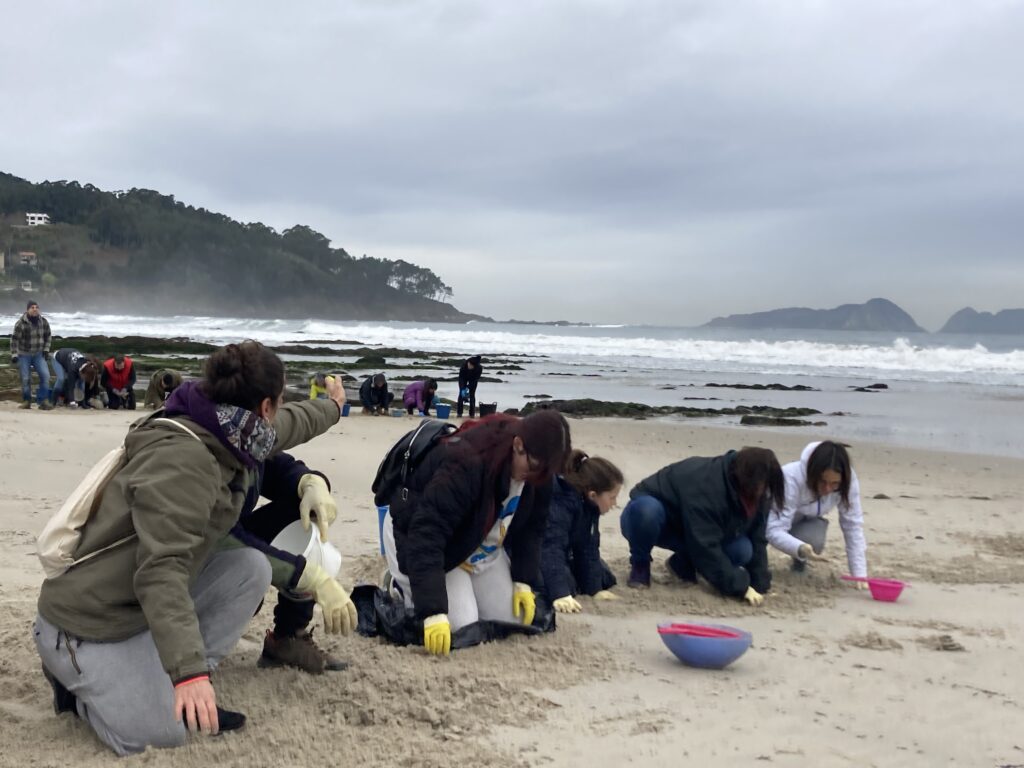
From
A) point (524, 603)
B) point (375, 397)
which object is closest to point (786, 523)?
point (524, 603)

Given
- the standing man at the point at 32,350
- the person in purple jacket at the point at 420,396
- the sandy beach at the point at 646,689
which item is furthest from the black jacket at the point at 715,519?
the standing man at the point at 32,350

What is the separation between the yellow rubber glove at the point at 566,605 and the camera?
15.0 feet

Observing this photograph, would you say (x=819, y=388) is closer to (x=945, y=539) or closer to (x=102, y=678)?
(x=945, y=539)

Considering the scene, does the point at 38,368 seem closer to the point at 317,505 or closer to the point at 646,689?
the point at 317,505

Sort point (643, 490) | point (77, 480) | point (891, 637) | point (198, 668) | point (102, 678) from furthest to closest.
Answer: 1. point (77, 480)
2. point (643, 490)
3. point (891, 637)
4. point (102, 678)
5. point (198, 668)

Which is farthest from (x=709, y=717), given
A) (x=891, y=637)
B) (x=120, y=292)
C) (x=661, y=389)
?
(x=120, y=292)

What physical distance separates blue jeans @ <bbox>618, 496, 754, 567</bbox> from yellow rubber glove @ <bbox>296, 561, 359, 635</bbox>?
7.35 feet

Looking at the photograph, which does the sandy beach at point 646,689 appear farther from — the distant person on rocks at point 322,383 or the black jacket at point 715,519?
the distant person on rocks at point 322,383

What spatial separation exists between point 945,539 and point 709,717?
429 cm

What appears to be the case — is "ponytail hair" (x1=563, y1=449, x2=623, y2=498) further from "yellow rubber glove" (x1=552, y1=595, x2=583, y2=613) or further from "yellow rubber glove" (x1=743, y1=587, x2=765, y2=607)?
"yellow rubber glove" (x1=743, y1=587, x2=765, y2=607)

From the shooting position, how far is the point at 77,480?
24.8 ft

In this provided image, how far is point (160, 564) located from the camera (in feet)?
8.24

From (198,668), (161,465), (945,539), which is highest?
(161,465)

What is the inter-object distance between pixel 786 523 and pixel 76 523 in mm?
3800
